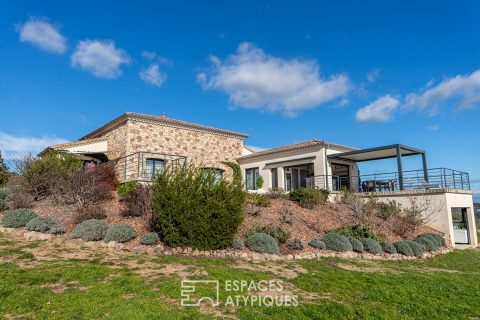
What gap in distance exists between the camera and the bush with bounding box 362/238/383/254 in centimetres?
1170

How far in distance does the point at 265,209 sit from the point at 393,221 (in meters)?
6.25

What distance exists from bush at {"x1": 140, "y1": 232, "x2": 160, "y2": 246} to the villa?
20.0ft

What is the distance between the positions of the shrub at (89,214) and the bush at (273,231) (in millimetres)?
5281

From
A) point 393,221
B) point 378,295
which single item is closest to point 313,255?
point 378,295

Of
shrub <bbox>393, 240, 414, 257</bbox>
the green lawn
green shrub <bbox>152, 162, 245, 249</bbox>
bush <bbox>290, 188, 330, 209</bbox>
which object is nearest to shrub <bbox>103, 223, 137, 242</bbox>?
green shrub <bbox>152, 162, 245, 249</bbox>

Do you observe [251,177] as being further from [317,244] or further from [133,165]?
[317,244]

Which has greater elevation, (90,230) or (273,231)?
(90,230)

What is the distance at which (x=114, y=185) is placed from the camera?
52.8ft

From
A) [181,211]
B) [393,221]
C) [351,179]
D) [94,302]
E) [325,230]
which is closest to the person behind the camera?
[94,302]

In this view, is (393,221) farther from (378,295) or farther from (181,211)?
(181,211)

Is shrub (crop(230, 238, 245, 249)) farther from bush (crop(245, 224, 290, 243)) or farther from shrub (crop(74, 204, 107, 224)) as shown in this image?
shrub (crop(74, 204, 107, 224))

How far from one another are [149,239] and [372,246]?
793cm

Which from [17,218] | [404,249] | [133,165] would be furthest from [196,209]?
[133,165]

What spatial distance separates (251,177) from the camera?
85.1 feet
